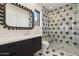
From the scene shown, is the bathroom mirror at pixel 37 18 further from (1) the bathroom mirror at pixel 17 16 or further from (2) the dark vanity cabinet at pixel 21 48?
(2) the dark vanity cabinet at pixel 21 48

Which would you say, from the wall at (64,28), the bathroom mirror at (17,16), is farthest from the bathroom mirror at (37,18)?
the wall at (64,28)

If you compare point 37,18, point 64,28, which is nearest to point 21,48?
point 37,18

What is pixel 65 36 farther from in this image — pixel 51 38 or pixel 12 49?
pixel 12 49

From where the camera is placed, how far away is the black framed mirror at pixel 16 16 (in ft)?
3.19

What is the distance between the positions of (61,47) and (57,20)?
0.73 metres

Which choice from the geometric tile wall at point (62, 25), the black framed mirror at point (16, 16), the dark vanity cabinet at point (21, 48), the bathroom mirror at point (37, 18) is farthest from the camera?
the geometric tile wall at point (62, 25)

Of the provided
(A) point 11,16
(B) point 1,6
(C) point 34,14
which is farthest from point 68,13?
(B) point 1,6

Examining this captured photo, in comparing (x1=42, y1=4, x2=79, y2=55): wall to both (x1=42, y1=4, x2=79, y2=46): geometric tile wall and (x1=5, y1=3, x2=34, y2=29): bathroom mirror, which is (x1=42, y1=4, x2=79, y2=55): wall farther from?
(x1=5, y1=3, x2=34, y2=29): bathroom mirror

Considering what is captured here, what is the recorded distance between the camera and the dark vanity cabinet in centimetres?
84

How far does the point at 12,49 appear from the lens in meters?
0.93

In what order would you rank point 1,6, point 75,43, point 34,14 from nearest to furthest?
point 1,6 → point 34,14 → point 75,43

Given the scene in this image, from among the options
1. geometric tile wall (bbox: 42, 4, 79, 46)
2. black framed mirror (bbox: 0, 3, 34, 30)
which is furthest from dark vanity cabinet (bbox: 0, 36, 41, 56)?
geometric tile wall (bbox: 42, 4, 79, 46)

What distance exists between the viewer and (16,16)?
3.63 feet

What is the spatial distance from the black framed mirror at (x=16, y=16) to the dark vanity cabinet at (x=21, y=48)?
0.81 ft
